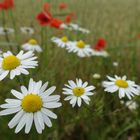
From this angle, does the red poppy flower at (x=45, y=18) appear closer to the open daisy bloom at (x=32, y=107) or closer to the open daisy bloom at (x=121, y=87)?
the open daisy bloom at (x=121, y=87)

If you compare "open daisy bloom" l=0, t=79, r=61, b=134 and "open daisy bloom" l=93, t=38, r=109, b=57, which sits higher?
"open daisy bloom" l=0, t=79, r=61, b=134

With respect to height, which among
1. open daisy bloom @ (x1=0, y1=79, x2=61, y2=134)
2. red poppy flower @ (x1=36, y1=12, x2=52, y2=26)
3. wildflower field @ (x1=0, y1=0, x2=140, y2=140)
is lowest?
wildflower field @ (x1=0, y1=0, x2=140, y2=140)

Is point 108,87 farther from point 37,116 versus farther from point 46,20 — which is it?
point 46,20

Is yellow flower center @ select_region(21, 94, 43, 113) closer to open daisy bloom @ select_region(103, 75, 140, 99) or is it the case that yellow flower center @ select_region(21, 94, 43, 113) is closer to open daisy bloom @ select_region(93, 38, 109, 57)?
open daisy bloom @ select_region(103, 75, 140, 99)

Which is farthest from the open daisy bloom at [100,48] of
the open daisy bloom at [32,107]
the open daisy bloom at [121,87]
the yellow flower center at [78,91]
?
the open daisy bloom at [32,107]

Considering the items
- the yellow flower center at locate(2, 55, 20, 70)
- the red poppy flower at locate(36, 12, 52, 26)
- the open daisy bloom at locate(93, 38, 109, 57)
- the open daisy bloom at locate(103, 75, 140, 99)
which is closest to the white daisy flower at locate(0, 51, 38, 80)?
the yellow flower center at locate(2, 55, 20, 70)

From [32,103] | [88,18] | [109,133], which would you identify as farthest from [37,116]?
[88,18]
